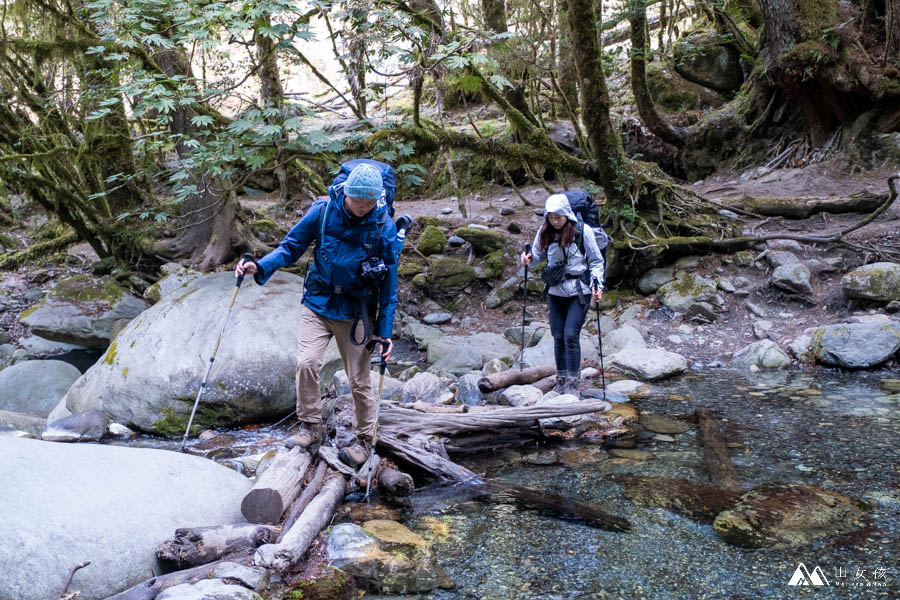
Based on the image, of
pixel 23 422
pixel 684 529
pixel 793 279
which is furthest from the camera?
pixel 793 279

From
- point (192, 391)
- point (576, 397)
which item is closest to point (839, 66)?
point (576, 397)

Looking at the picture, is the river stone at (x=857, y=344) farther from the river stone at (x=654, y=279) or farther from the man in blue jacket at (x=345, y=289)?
the man in blue jacket at (x=345, y=289)

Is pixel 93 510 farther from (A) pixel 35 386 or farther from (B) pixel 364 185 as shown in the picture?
(A) pixel 35 386

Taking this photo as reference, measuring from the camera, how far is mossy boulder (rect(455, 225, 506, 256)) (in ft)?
43.5

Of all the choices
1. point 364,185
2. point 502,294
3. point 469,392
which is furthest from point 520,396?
point 502,294

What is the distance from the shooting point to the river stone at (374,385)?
266 inches

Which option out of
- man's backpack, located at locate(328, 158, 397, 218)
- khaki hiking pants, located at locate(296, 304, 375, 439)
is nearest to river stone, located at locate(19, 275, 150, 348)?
khaki hiking pants, located at locate(296, 304, 375, 439)

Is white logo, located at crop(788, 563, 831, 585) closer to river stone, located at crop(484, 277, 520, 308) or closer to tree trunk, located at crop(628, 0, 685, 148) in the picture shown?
river stone, located at crop(484, 277, 520, 308)

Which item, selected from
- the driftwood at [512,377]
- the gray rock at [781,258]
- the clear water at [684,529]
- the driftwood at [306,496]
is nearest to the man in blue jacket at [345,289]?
the driftwood at [306,496]

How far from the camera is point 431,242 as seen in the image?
13523mm

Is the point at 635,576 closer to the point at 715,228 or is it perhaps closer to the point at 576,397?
the point at 576,397

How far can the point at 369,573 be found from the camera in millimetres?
3787

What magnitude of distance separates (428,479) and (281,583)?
1944 mm

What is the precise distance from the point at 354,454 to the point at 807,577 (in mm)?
3365
